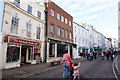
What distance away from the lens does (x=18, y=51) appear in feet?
36.1

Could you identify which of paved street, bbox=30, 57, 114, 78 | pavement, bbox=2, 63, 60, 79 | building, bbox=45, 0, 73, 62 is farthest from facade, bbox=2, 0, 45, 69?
paved street, bbox=30, 57, 114, 78

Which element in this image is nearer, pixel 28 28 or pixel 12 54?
pixel 12 54

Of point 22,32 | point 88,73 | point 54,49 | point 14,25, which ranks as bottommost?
point 88,73

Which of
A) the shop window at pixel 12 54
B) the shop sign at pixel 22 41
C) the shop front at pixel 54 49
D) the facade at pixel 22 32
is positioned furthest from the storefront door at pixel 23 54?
the shop front at pixel 54 49

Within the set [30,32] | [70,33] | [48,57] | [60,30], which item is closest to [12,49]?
[30,32]

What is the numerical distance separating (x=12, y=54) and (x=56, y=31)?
31.2ft

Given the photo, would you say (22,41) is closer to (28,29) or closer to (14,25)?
(14,25)

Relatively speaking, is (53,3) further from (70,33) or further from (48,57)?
(48,57)

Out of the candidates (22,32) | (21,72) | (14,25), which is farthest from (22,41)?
(21,72)

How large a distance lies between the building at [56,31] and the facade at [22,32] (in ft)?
3.36

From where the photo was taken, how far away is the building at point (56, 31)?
15930mm

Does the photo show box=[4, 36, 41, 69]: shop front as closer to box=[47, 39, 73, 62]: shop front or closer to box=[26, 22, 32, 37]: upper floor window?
box=[26, 22, 32, 37]: upper floor window

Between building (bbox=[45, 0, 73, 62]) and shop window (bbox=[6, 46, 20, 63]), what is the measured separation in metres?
5.11

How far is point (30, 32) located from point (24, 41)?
2.02 metres
